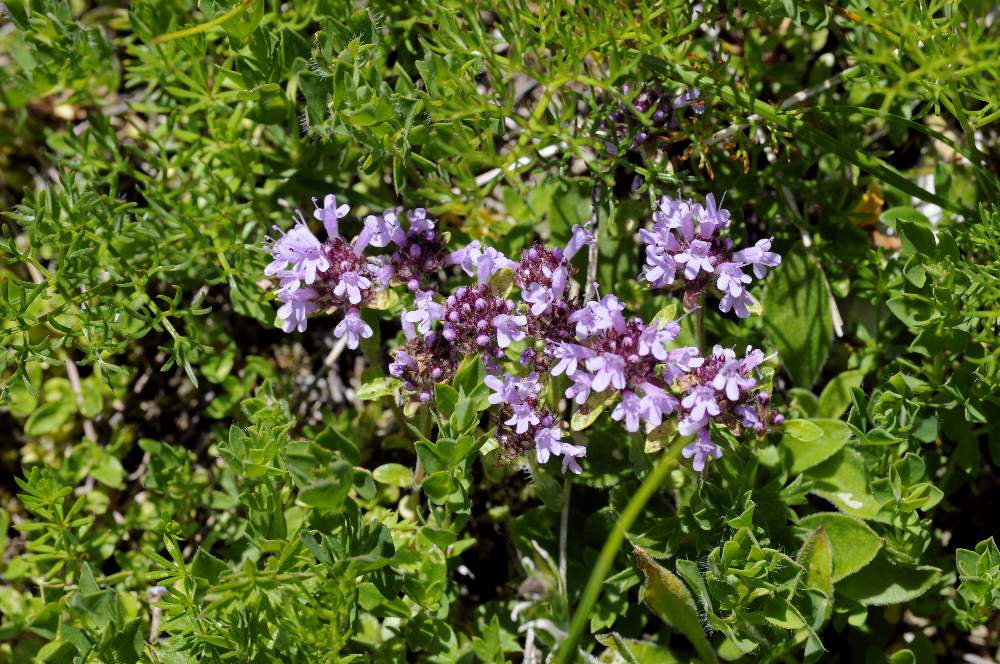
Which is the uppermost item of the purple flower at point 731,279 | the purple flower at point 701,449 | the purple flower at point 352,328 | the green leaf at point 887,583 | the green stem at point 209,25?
the green stem at point 209,25

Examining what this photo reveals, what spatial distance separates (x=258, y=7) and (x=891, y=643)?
3110mm

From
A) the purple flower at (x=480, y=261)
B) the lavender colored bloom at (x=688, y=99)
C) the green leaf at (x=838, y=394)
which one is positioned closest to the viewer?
the purple flower at (x=480, y=261)

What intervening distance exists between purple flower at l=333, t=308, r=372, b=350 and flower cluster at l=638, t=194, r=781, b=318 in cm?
87

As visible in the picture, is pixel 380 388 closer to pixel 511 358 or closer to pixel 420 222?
pixel 511 358

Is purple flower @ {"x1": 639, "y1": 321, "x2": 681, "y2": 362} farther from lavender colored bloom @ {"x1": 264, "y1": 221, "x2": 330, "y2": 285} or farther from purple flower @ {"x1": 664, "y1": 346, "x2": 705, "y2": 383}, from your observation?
lavender colored bloom @ {"x1": 264, "y1": 221, "x2": 330, "y2": 285}

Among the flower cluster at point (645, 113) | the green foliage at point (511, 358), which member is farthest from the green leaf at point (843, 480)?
the flower cluster at point (645, 113)

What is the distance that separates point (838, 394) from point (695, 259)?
Answer: 96cm

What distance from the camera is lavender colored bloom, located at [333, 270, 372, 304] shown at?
2.81m

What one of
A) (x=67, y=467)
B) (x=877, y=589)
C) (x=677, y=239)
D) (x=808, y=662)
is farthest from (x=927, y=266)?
(x=67, y=467)

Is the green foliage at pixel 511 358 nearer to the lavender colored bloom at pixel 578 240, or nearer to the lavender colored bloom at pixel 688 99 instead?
the lavender colored bloom at pixel 688 99

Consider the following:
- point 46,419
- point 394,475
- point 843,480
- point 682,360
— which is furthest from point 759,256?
point 46,419

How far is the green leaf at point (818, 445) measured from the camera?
3.04m

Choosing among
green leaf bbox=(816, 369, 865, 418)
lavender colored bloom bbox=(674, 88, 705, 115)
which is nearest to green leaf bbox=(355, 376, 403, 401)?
lavender colored bloom bbox=(674, 88, 705, 115)

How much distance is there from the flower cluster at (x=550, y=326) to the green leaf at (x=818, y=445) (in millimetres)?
296
